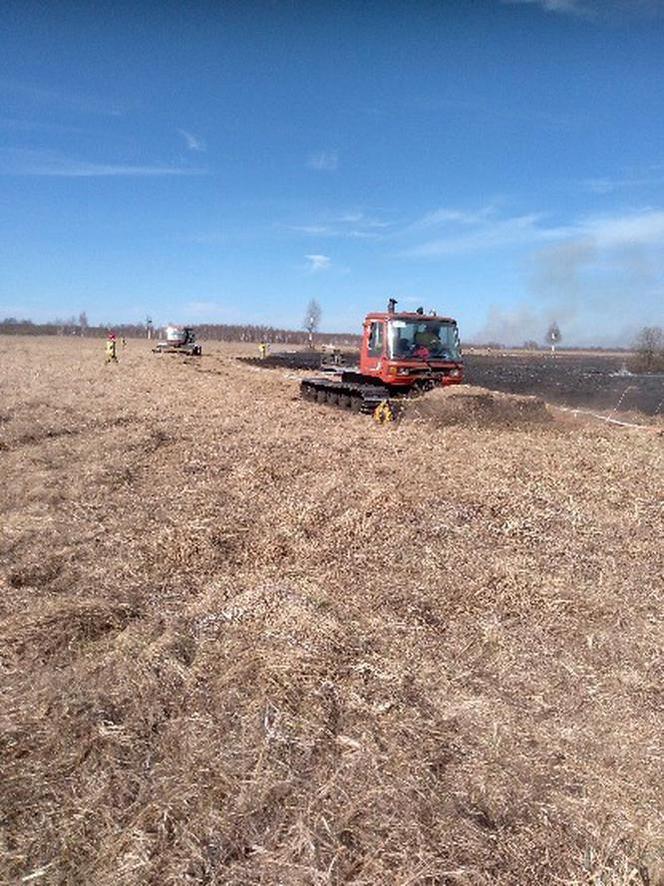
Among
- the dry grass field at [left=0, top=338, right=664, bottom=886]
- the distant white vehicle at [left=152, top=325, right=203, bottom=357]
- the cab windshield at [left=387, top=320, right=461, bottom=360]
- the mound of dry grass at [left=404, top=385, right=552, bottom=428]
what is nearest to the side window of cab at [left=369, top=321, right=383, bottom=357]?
the cab windshield at [left=387, top=320, right=461, bottom=360]

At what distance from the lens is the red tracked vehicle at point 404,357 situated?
1501 cm

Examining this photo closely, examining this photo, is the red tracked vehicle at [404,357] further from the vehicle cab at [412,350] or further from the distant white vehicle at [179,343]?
the distant white vehicle at [179,343]

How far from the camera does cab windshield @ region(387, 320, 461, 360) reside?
15.1m

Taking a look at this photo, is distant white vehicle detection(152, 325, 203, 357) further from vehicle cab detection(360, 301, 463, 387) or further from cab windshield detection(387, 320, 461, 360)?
cab windshield detection(387, 320, 461, 360)

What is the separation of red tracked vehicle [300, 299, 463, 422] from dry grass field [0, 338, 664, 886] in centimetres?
689

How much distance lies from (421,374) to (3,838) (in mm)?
13434

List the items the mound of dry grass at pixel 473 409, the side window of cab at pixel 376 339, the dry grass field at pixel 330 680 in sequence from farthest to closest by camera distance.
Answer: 1. the side window of cab at pixel 376 339
2. the mound of dry grass at pixel 473 409
3. the dry grass field at pixel 330 680

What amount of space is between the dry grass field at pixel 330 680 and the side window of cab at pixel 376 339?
25.0ft

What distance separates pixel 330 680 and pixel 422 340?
1245cm

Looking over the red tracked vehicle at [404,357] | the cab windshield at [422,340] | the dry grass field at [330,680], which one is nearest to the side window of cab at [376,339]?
the red tracked vehicle at [404,357]

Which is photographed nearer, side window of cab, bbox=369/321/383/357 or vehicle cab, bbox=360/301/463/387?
vehicle cab, bbox=360/301/463/387

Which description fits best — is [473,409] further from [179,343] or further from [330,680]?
[179,343]

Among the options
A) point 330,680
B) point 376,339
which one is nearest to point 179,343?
point 376,339

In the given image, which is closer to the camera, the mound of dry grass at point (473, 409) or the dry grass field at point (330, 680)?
the dry grass field at point (330, 680)
